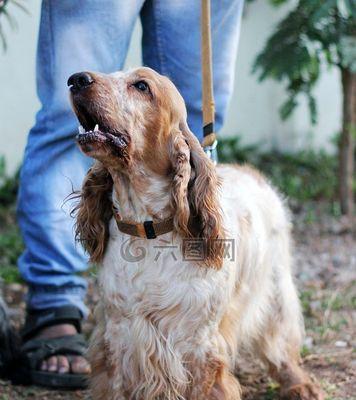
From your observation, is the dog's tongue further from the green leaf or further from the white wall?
the white wall

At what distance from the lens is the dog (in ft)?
8.90

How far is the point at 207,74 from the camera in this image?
9.93 ft

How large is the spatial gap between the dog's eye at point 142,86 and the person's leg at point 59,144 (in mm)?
549

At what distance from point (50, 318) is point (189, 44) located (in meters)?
1.33

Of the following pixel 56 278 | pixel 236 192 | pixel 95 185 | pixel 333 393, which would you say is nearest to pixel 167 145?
pixel 95 185

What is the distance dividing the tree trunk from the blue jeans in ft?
7.50

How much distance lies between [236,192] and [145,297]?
646mm

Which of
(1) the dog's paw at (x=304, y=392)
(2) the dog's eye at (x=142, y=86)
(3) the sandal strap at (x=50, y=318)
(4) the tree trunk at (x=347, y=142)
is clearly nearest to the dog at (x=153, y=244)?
(2) the dog's eye at (x=142, y=86)

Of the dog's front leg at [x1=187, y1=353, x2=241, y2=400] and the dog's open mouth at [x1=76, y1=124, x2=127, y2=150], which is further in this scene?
the dog's front leg at [x1=187, y1=353, x2=241, y2=400]

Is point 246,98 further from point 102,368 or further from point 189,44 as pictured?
point 102,368

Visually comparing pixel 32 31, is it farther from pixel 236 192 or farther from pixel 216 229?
pixel 216 229

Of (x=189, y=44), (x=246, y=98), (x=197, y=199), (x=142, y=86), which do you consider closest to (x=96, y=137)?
(x=142, y=86)

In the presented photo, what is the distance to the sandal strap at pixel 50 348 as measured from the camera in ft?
11.4

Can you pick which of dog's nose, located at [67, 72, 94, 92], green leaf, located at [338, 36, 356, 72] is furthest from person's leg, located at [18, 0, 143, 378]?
green leaf, located at [338, 36, 356, 72]
